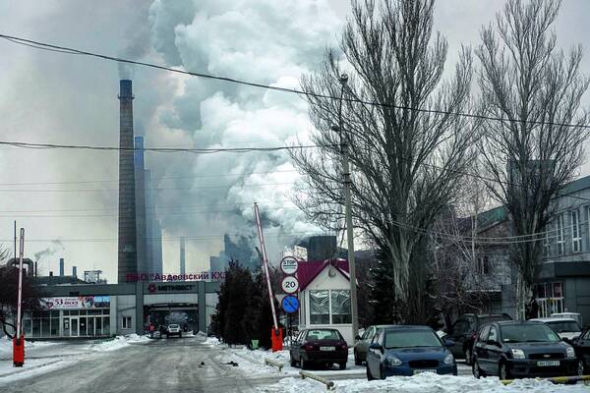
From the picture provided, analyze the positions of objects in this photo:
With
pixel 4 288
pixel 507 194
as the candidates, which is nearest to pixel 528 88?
pixel 507 194

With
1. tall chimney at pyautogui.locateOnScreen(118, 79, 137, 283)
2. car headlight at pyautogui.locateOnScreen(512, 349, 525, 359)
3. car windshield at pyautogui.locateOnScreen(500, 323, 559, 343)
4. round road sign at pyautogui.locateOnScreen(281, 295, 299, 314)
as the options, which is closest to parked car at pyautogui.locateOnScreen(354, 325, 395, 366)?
round road sign at pyautogui.locateOnScreen(281, 295, 299, 314)

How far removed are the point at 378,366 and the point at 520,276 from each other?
25397 millimetres

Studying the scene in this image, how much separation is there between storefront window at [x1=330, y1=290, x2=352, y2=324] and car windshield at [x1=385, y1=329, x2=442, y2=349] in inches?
830

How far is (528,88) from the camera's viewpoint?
39.0 m

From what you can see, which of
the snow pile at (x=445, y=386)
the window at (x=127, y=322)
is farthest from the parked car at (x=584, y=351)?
the window at (x=127, y=322)

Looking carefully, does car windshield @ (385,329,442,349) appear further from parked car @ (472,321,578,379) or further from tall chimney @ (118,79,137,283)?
tall chimney @ (118,79,137,283)

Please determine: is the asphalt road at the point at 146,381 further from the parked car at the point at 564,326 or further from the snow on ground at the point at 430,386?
the parked car at the point at 564,326

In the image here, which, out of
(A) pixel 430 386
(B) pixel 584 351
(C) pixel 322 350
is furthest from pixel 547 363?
(C) pixel 322 350

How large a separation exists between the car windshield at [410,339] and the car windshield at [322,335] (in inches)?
293

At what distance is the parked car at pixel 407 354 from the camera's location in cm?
1698

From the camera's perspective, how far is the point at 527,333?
1727cm

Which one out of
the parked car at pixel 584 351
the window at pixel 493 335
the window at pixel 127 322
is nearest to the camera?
the window at pixel 493 335

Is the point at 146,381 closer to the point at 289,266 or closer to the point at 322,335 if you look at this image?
the point at 322,335

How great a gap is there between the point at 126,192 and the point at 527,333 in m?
90.2
